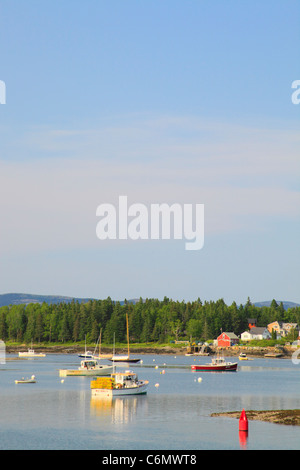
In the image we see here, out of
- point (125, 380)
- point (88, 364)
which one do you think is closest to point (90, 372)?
point (88, 364)

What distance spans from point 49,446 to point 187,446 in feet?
42.3

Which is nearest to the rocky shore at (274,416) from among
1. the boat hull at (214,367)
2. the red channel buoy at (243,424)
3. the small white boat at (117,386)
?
the red channel buoy at (243,424)

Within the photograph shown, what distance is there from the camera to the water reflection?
8002cm

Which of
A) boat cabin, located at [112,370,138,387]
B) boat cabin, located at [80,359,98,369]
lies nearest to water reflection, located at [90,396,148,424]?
boat cabin, located at [112,370,138,387]

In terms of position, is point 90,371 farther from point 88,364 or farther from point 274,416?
point 274,416

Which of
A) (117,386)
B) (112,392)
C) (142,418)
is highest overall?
(117,386)

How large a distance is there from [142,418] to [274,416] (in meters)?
15.6

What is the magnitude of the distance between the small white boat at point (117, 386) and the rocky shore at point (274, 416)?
75.1 ft

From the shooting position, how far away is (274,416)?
7750 centimetres

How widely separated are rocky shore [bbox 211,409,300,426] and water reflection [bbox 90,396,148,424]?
36.5ft

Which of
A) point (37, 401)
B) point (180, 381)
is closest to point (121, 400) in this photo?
point (37, 401)

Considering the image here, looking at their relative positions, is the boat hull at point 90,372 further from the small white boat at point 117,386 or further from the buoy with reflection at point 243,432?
the buoy with reflection at point 243,432

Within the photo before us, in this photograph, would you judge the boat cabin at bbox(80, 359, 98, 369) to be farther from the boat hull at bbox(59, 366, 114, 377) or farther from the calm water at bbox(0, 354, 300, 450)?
the calm water at bbox(0, 354, 300, 450)

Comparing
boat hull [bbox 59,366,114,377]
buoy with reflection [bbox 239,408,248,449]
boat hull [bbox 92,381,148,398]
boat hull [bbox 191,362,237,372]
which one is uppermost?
buoy with reflection [bbox 239,408,248,449]
